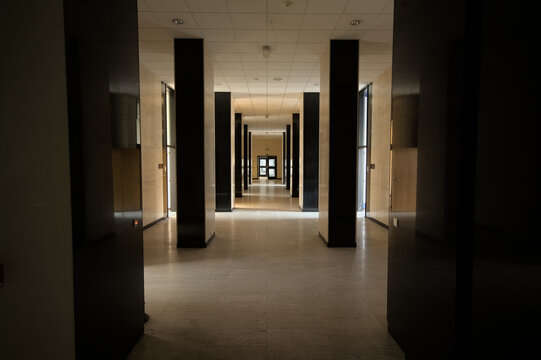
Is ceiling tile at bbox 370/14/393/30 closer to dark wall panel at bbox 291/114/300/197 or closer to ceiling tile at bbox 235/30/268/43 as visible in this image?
ceiling tile at bbox 235/30/268/43

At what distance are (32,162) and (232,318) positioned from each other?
2.58 meters

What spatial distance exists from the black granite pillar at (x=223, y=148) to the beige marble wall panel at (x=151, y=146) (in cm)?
225

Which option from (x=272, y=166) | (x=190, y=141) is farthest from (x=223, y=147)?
(x=272, y=166)

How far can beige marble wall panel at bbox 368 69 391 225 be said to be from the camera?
352 inches

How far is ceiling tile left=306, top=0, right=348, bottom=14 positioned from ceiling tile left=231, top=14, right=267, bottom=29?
80 centimetres

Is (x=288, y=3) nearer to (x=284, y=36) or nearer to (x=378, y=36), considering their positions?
(x=284, y=36)

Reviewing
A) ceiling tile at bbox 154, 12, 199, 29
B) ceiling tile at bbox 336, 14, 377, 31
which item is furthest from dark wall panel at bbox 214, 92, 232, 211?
ceiling tile at bbox 336, 14, 377, 31

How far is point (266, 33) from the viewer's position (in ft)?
20.1

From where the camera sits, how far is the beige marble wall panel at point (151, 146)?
342 inches

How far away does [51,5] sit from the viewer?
2.07 metres

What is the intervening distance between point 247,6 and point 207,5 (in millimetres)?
609

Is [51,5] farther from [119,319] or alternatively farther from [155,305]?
[155,305]

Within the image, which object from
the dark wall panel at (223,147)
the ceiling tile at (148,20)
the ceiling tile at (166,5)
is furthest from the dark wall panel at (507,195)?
the dark wall panel at (223,147)

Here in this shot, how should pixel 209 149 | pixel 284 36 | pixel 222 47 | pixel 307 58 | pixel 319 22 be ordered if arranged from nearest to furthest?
1. pixel 319 22
2. pixel 284 36
3. pixel 222 47
4. pixel 209 149
5. pixel 307 58
